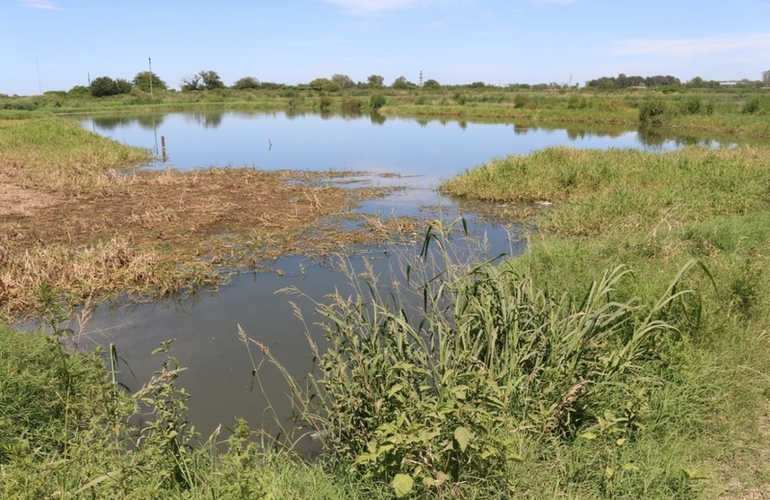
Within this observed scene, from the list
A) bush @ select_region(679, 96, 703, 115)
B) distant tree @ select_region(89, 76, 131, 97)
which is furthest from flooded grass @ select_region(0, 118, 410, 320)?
distant tree @ select_region(89, 76, 131, 97)

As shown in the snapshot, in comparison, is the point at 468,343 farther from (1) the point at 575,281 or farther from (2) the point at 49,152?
(2) the point at 49,152

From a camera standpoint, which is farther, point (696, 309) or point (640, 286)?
point (640, 286)

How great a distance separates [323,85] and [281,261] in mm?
72793

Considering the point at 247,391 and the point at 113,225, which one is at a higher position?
the point at 113,225

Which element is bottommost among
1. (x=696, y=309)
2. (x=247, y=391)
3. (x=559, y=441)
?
(x=247, y=391)

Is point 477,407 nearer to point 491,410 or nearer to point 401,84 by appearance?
point 491,410

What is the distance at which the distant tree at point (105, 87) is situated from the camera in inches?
2373

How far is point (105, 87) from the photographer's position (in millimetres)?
60281

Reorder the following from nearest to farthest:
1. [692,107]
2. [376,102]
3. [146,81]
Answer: [692,107] < [376,102] < [146,81]

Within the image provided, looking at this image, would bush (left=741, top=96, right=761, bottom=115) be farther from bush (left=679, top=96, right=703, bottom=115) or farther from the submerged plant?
the submerged plant

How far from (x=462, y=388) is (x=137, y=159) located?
61.7ft

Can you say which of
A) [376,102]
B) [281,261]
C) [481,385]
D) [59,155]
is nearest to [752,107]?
[376,102]

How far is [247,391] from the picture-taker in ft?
14.4

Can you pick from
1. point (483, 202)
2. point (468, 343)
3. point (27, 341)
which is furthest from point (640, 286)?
point (483, 202)
